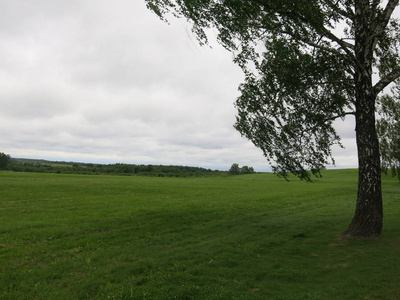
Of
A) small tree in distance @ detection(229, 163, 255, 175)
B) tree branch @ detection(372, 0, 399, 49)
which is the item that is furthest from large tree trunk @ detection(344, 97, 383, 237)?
small tree in distance @ detection(229, 163, 255, 175)

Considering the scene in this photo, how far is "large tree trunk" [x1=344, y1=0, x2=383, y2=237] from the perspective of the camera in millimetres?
13703

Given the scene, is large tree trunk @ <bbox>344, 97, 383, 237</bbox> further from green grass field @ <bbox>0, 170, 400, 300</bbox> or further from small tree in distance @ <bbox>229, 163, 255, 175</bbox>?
small tree in distance @ <bbox>229, 163, 255, 175</bbox>

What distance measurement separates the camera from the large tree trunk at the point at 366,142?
45.0 feet

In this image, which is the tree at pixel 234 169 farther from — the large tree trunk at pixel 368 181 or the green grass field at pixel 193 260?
the large tree trunk at pixel 368 181

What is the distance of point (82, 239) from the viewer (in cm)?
1484

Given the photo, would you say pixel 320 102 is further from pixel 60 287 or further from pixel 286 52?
pixel 60 287

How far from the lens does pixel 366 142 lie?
13.8 m

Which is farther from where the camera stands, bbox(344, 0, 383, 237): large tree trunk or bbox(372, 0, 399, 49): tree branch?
bbox(372, 0, 399, 49): tree branch

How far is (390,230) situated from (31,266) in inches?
713

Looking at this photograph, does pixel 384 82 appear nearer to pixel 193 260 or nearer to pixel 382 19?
pixel 382 19

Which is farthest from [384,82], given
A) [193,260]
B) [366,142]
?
[193,260]

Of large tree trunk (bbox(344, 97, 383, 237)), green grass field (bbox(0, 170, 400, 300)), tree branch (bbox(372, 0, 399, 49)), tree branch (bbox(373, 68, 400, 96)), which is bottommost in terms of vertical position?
green grass field (bbox(0, 170, 400, 300))

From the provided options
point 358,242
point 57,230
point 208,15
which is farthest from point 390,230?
point 57,230

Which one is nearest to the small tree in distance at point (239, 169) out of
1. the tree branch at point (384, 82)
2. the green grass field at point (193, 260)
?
the green grass field at point (193, 260)
